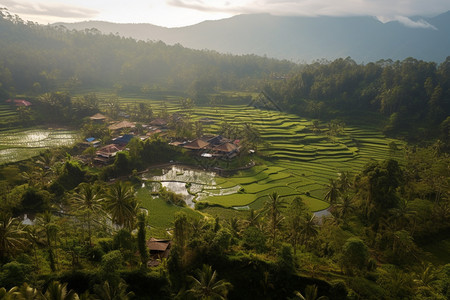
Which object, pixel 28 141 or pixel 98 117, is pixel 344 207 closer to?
pixel 28 141

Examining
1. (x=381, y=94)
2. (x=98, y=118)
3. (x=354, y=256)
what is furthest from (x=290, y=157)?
(x=381, y=94)

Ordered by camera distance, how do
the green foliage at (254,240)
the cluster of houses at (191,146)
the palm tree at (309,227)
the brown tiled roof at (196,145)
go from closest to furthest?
the green foliage at (254,240), the palm tree at (309,227), the cluster of houses at (191,146), the brown tiled roof at (196,145)

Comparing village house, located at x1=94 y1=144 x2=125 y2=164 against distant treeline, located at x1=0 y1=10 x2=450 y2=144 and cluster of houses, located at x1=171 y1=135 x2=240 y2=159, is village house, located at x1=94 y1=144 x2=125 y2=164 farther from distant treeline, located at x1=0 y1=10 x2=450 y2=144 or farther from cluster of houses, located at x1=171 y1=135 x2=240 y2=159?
distant treeline, located at x1=0 y1=10 x2=450 y2=144

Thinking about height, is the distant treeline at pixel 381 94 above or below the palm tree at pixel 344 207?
above

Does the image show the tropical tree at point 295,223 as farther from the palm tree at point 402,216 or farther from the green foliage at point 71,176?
the green foliage at point 71,176

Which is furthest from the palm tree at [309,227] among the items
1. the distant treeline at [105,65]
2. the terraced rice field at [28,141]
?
the distant treeline at [105,65]

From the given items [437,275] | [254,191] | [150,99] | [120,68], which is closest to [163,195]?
[254,191]
